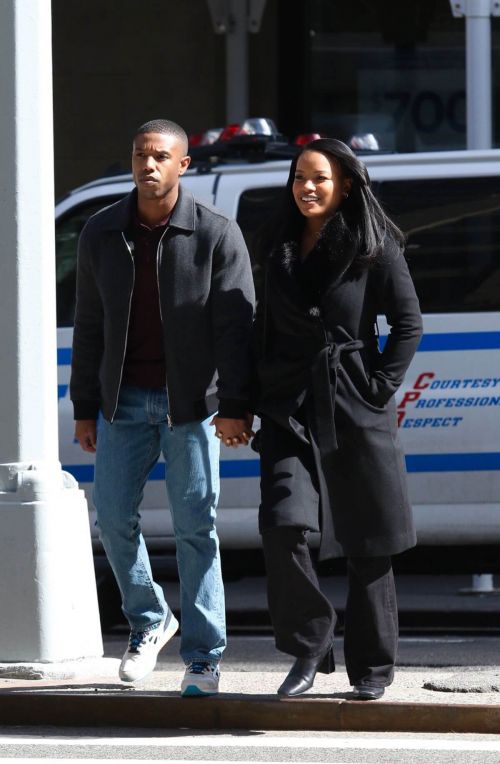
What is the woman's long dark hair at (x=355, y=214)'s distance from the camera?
5402mm

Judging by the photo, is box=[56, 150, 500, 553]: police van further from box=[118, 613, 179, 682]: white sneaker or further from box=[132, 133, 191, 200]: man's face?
box=[132, 133, 191, 200]: man's face

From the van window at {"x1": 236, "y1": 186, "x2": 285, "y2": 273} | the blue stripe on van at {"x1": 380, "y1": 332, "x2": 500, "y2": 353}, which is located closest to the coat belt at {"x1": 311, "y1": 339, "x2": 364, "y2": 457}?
the blue stripe on van at {"x1": 380, "y1": 332, "x2": 500, "y2": 353}

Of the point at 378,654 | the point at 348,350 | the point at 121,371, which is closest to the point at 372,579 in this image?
the point at 378,654

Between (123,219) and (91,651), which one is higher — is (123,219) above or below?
above

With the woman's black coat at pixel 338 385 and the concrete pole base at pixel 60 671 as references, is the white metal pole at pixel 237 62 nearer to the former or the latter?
the concrete pole base at pixel 60 671

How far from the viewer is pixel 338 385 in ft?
17.7

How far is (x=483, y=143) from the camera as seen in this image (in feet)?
33.5

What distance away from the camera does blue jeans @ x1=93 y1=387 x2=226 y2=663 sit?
5648mm

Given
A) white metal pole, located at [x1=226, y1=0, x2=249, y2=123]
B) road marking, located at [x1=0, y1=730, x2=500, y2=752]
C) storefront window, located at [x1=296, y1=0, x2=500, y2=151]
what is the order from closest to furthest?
road marking, located at [x1=0, y1=730, x2=500, y2=752], white metal pole, located at [x1=226, y1=0, x2=249, y2=123], storefront window, located at [x1=296, y1=0, x2=500, y2=151]

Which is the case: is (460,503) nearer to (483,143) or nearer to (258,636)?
(258,636)

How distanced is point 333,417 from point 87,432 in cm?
102

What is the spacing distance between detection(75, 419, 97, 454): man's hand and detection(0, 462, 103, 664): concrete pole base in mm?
259

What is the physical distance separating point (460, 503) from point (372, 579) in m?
2.63

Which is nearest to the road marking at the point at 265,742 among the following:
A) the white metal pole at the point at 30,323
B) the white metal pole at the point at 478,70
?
the white metal pole at the point at 30,323
